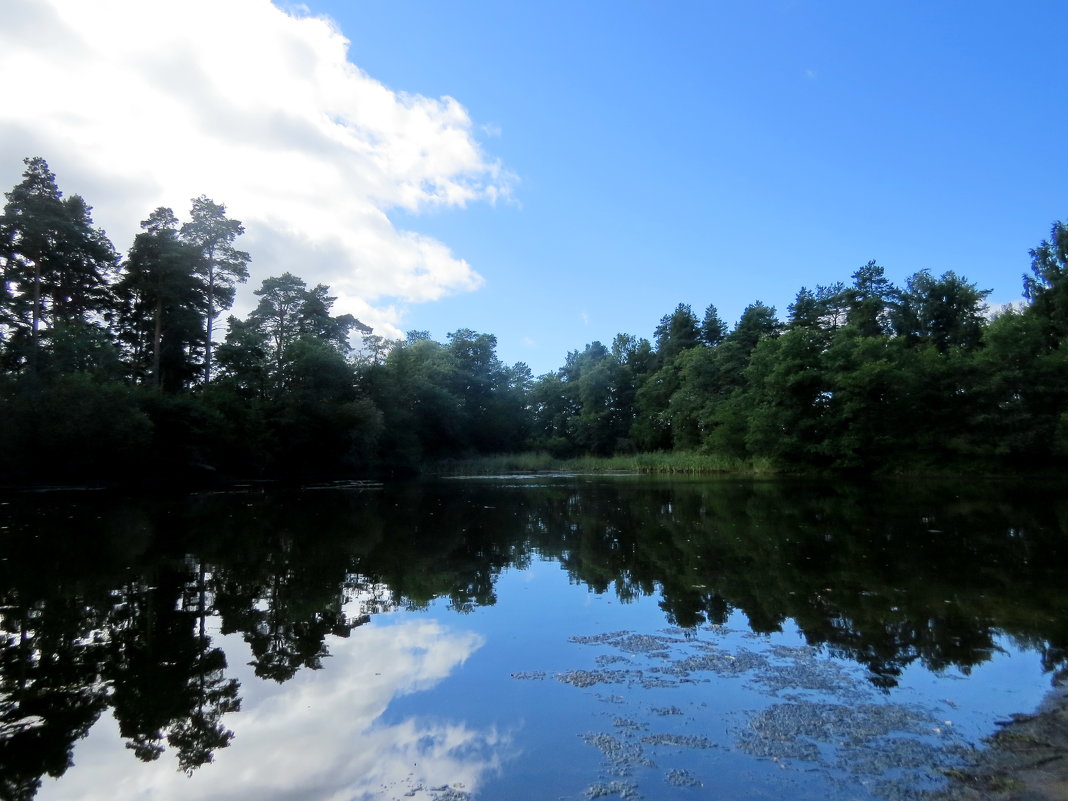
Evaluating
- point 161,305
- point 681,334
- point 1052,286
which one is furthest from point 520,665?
point 681,334

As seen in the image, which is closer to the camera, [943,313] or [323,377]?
[323,377]

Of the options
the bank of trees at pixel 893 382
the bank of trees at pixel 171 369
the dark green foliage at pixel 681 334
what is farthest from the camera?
the dark green foliage at pixel 681 334

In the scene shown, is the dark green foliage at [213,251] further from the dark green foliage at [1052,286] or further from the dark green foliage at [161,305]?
the dark green foliage at [1052,286]

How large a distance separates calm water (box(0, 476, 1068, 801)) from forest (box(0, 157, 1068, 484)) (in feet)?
80.5

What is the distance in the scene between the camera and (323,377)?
48.9 m

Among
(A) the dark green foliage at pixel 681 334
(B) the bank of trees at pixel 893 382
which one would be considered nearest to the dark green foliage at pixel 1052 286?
(B) the bank of trees at pixel 893 382

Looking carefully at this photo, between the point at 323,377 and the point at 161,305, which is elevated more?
the point at 161,305

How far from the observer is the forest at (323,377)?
33281mm

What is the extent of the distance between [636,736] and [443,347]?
244 feet

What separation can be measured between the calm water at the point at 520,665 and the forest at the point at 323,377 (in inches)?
966

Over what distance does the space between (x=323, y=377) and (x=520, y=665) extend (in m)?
45.5

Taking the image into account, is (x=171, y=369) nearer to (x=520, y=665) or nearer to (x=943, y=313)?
(x=520, y=665)

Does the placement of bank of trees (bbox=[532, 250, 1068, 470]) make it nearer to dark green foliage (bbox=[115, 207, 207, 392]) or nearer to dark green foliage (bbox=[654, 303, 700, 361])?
dark green foliage (bbox=[654, 303, 700, 361])

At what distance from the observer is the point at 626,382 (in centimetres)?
7694
